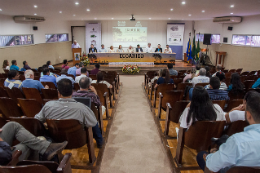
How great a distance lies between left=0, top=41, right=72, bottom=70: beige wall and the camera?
8.95m

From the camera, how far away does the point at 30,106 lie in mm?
2857

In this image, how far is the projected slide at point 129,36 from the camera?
14086 millimetres

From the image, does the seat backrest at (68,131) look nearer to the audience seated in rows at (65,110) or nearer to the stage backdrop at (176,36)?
the audience seated in rows at (65,110)

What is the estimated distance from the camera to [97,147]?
297cm

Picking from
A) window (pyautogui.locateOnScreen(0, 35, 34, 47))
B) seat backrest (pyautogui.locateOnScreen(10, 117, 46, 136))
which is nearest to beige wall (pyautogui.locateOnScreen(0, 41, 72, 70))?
window (pyautogui.locateOnScreen(0, 35, 34, 47))

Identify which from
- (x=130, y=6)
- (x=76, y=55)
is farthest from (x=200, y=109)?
(x=76, y=55)

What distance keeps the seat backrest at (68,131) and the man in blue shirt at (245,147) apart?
1.49m

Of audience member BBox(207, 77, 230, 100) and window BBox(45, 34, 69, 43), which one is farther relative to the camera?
window BBox(45, 34, 69, 43)

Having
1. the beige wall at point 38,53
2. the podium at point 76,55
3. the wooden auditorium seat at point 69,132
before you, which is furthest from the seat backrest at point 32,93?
the podium at point 76,55

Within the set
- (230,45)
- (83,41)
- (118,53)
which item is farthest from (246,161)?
(83,41)

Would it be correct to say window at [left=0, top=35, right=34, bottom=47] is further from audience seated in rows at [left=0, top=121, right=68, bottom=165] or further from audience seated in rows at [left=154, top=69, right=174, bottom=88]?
audience seated in rows at [left=0, top=121, right=68, bottom=165]

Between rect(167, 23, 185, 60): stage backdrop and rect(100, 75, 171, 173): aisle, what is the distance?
10.4 metres

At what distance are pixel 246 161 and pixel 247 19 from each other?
34.6ft

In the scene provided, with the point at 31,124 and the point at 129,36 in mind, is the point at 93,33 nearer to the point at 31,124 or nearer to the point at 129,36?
the point at 129,36
